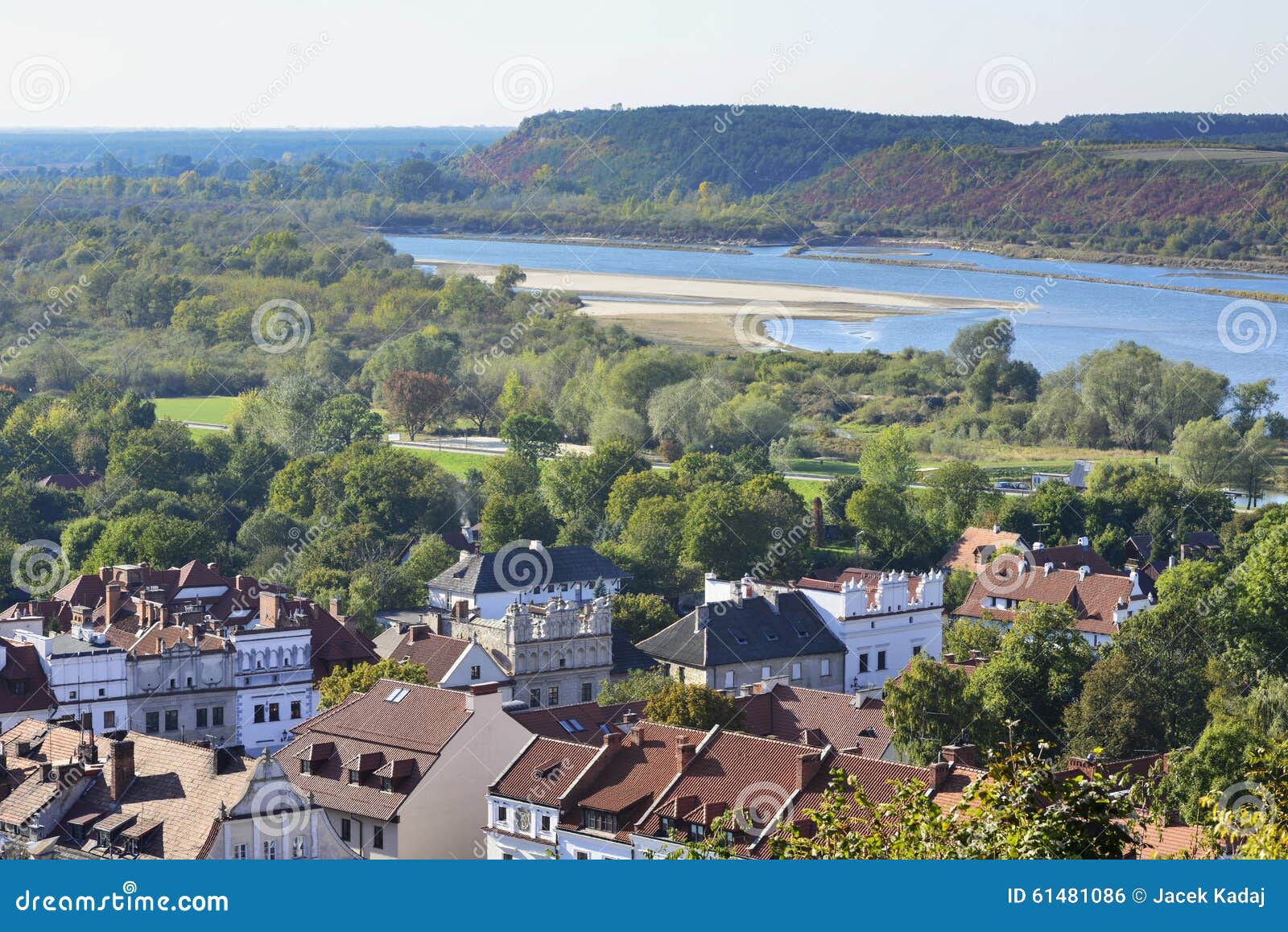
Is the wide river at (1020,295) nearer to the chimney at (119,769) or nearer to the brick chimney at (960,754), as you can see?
the brick chimney at (960,754)

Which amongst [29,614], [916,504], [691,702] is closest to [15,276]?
[916,504]

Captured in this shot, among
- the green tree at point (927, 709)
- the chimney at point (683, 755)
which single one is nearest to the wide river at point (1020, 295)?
the green tree at point (927, 709)

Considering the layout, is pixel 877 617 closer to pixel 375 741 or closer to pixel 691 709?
pixel 691 709

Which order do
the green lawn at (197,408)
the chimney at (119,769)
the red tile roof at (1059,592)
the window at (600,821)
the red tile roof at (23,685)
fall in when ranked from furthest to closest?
the green lawn at (197,408), the red tile roof at (1059,592), the red tile roof at (23,685), the window at (600,821), the chimney at (119,769)

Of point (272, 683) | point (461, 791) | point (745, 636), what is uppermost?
point (461, 791)

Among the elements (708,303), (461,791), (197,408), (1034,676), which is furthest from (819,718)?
(708,303)
